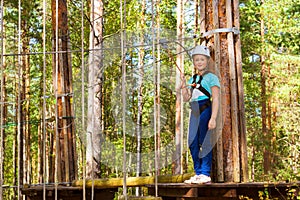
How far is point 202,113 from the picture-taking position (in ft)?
13.1

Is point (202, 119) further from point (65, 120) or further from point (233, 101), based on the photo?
point (65, 120)

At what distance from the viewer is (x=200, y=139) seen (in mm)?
3998

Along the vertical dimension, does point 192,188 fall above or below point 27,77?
below

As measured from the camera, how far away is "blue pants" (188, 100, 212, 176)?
3.98 metres

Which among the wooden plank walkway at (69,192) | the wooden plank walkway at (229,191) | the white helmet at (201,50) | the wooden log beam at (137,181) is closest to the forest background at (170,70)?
the wooden plank walkway at (69,192)

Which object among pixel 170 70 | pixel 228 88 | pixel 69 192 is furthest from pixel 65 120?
pixel 170 70

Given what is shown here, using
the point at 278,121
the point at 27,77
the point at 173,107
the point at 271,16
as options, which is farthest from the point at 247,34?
the point at 27,77

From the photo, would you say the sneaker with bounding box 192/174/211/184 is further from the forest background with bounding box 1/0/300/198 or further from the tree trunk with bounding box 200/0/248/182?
the forest background with bounding box 1/0/300/198

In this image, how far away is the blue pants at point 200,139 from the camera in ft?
13.1

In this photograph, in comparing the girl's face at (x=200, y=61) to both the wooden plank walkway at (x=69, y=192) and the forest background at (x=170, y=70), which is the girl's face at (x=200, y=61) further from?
the forest background at (x=170, y=70)

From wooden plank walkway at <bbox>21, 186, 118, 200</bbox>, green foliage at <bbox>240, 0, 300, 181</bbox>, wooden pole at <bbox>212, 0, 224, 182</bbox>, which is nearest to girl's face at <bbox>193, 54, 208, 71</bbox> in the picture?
wooden pole at <bbox>212, 0, 224, 182</bbox>

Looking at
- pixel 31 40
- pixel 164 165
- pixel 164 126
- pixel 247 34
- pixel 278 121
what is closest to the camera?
pixel 164 126

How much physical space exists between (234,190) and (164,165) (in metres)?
10.8

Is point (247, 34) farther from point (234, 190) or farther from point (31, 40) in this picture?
point (234, 190)
